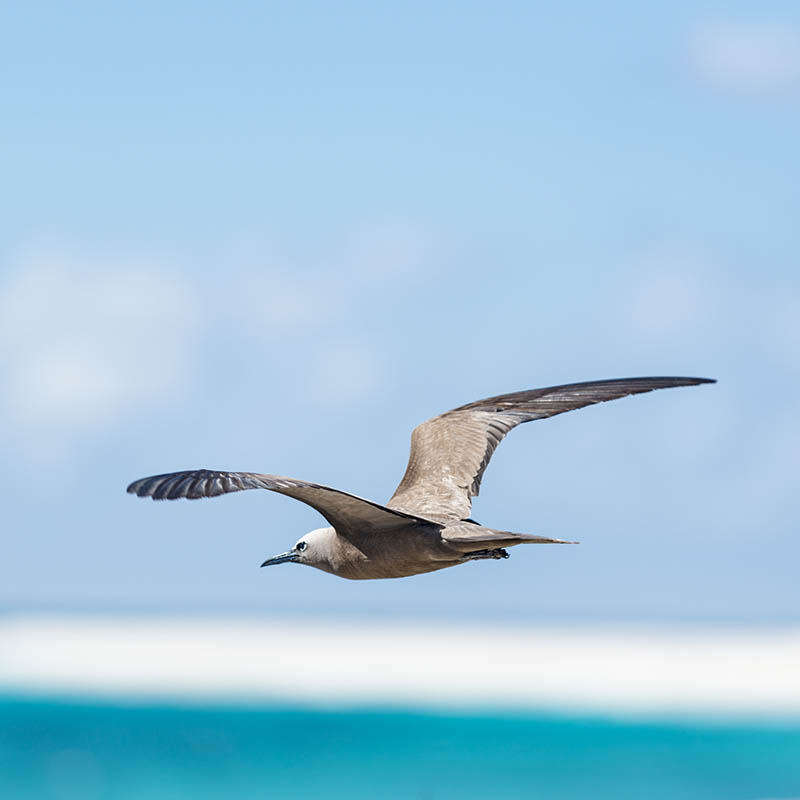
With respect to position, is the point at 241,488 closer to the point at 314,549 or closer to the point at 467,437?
the point at 314,549

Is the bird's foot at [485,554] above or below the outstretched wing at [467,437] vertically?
below

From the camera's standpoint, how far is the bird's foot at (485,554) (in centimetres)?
1134

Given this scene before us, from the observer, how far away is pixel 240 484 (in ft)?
31.6

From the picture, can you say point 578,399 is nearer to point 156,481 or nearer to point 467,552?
point 467,552

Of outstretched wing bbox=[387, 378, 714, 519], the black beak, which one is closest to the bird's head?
the black beak

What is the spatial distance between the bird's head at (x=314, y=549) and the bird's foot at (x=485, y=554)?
1.15 m

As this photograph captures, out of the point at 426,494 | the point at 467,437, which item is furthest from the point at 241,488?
the point at 467,437

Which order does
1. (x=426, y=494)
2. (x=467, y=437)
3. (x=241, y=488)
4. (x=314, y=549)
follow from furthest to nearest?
(x=467, y=437) < (x=426, y=494) < (x=314, y=549) < (x=241, y=488)

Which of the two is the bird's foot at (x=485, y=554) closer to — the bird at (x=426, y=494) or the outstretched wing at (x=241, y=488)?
the bird at (x=426, y=494)

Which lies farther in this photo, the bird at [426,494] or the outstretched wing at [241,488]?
the bird at [426,494]

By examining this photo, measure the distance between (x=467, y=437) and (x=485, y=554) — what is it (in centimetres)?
244

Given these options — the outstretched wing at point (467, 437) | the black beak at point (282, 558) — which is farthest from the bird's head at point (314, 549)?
the outstretched wing at point (467, 437)

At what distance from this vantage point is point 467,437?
13.7 m

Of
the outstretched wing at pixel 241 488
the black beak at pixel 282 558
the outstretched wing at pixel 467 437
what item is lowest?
the outstretched wing at pixel 241 488
